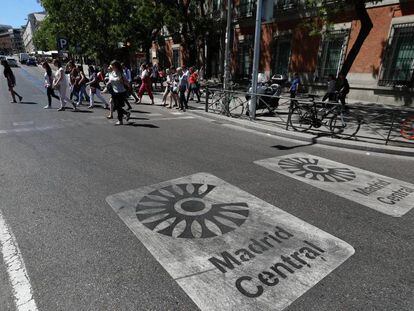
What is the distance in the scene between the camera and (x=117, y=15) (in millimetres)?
23766

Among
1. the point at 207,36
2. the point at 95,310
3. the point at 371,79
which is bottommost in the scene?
the point at 95,310

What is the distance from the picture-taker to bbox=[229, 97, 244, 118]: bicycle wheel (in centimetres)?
1093

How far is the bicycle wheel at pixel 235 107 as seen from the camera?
35.9 feet

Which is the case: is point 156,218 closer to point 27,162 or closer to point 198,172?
point 198,172

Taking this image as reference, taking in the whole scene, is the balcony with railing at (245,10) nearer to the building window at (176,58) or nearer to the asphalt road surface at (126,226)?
the building window at (176,58)

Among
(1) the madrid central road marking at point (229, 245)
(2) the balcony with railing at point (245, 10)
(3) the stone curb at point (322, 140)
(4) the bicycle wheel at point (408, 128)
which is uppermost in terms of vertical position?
(2) the balcony with railing at point (245, 10)

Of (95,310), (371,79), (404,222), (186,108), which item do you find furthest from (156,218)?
(371,79)

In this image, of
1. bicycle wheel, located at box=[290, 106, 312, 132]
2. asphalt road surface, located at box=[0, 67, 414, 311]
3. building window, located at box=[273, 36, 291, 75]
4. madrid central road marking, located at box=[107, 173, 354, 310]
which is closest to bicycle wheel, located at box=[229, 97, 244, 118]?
bicycle wheel, located at box=[290, 106, 312, 132]

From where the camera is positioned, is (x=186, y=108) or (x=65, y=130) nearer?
(x=65, y=130)

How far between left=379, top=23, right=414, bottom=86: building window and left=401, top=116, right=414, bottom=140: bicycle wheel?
7264 millimetres

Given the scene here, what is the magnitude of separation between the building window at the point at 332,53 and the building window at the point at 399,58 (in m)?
2.42

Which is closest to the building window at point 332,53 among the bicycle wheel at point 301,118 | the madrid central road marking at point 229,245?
the bicycle wheel at point 301,118

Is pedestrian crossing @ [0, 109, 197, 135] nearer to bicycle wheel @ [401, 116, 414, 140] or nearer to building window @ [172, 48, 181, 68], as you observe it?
bicycle wheel @ [401, 116, 414, 140]

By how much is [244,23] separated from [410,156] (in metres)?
19.1
